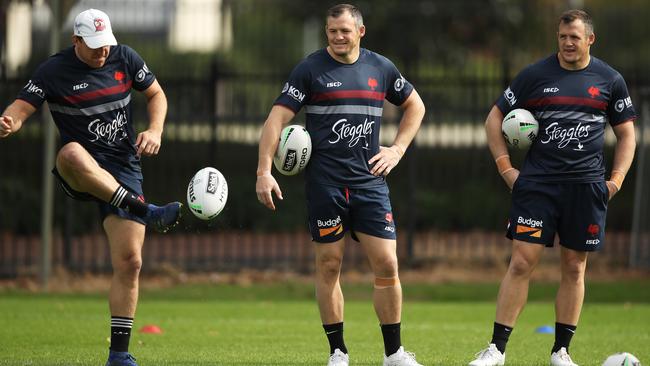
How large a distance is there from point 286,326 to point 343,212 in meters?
3.75

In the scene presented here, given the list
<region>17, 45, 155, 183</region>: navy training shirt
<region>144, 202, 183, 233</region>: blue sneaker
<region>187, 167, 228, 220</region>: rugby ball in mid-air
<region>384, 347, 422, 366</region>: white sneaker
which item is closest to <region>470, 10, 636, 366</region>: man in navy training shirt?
<region>384, 347, 422, 366</region>: white sneaker

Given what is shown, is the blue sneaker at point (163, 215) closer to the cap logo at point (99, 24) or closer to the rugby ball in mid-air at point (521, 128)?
the cap logo at point (99, 24)

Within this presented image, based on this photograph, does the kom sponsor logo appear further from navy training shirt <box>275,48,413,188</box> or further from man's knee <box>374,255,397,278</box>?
man's knee <box>374,255,397,278</box>

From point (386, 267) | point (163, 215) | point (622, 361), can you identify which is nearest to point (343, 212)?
point (386, 267)

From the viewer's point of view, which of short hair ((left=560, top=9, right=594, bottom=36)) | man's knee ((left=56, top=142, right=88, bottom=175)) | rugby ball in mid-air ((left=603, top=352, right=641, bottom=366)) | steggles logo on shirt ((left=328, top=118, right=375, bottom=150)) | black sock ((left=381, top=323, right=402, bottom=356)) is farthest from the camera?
short hair ((left=560, top=9, right=594, bottom=36))

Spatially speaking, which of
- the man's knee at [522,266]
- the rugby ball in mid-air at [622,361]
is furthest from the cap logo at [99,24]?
the rugby ball in mid-air at [622,361]

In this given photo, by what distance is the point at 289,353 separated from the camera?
8969 millimetres

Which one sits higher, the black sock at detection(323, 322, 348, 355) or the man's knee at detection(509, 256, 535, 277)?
the man's knee at detection(509, 256, 535, 277)

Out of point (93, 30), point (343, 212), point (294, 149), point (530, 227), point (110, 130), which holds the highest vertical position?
point (93, 30)

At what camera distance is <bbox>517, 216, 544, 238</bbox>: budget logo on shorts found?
8.02 meters

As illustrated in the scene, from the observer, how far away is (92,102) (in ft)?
25.5

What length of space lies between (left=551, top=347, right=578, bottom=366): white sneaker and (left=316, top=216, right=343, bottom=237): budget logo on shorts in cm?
180

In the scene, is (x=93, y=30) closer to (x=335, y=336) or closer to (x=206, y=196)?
(x=206, y=196)

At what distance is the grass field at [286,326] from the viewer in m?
8.80
